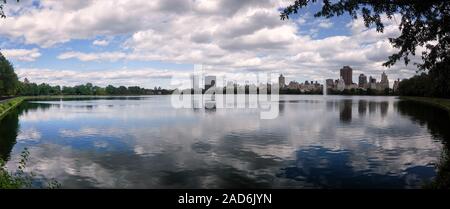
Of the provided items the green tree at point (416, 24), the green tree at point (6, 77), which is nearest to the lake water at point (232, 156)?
the green tree at point (416, 24)

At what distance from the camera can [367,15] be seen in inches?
630

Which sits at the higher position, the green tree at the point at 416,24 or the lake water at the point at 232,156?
the green tree at the point at 416,24

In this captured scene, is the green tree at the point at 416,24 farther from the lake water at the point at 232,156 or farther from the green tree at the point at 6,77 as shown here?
the green tree at the point at 6,77

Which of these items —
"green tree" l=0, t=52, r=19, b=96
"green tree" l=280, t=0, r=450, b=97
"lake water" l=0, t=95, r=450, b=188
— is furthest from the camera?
"green tree" l=0, t=52, r=19, b=96

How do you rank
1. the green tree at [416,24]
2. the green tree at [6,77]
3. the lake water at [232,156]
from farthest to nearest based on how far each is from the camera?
the green tree at [6,77] → the lake water at [232,156] → the green tree at [416,24]

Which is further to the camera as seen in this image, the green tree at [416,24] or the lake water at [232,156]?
the lake water at [232,156]

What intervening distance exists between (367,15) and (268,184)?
1183 cm

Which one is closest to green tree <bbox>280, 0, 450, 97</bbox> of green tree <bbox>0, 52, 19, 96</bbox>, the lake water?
the lake water

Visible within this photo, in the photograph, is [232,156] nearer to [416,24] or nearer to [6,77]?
[416,24]

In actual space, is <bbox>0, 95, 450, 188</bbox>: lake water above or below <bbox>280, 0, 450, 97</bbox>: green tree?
below

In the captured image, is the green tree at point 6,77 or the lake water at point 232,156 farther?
the green tree at point 6,77


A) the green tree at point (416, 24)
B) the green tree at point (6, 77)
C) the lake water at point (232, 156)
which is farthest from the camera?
the green tree at point (6, 77)

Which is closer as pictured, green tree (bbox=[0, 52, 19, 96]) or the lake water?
the lake water

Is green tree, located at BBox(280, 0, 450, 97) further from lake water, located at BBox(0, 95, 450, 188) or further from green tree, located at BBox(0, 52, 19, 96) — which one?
green tree, located at BBox(0, 52, 19, 96)
